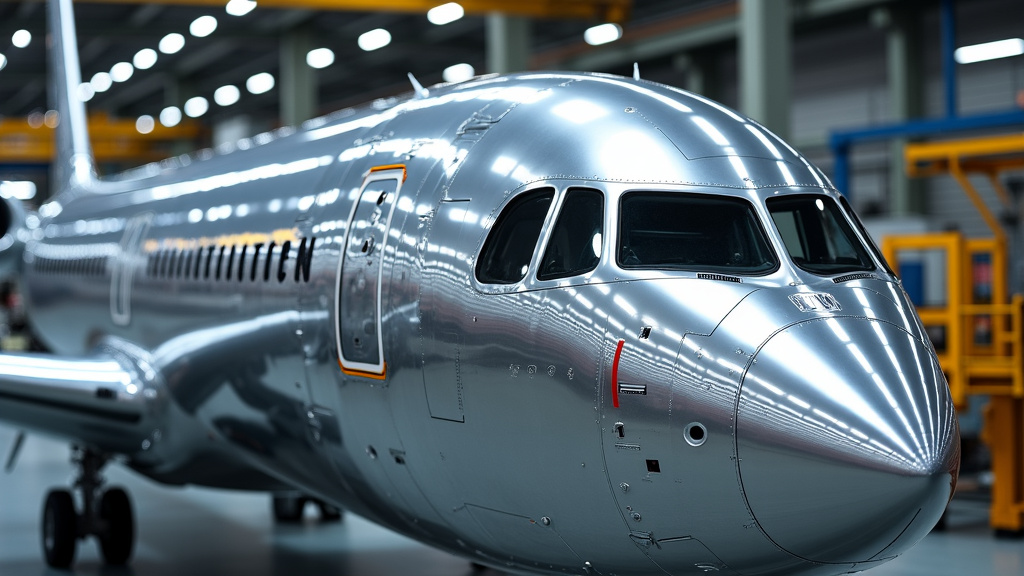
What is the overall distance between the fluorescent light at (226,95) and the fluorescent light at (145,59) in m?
3.58

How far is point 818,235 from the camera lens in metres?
4.90

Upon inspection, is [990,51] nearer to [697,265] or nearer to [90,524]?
[90,524]

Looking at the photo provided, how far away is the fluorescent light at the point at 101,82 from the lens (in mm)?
39344

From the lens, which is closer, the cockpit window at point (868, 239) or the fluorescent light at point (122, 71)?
the cockpit window at point (868, 239)

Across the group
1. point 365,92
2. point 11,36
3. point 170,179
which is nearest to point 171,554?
point 170,179

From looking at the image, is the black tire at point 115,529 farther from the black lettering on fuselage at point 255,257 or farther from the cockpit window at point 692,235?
the cockpit window at point 692,235

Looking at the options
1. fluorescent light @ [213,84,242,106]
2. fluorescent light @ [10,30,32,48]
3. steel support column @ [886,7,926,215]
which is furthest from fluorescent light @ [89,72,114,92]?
steel support column @ [886,7,926,215]

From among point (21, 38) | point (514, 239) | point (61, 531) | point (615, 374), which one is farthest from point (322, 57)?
point (615, 374)

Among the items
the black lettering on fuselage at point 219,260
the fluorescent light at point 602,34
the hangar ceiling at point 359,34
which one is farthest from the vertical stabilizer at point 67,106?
the fluorescent light at point 602,34

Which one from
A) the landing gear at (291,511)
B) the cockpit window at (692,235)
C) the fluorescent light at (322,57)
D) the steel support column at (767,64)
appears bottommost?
the landing gear at (291,511)

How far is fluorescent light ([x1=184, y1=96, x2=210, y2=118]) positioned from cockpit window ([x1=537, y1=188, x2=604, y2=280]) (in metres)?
36.2

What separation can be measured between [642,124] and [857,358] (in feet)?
4.96

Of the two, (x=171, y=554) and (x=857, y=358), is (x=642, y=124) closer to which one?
(x=857, y=358)

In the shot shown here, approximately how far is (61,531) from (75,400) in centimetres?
230
